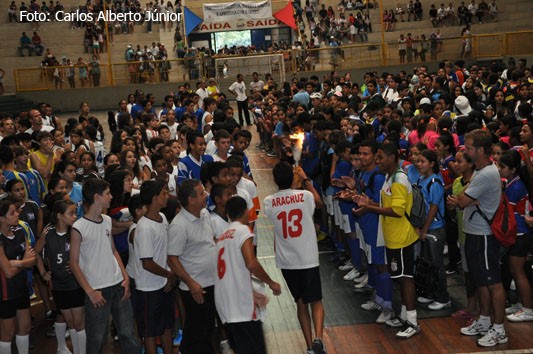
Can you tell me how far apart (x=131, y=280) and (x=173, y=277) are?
0.68m

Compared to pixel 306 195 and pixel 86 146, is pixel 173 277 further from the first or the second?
pixel 86 146

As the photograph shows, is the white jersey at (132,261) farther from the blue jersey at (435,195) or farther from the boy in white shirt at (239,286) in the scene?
the blue jersey at (435,195)

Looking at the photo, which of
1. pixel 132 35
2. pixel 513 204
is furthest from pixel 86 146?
pixel 132 35

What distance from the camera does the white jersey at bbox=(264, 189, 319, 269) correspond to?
6777 mm

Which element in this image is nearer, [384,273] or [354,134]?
[384,273]

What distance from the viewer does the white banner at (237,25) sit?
112ft

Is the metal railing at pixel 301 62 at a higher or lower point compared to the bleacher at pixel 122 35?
lower

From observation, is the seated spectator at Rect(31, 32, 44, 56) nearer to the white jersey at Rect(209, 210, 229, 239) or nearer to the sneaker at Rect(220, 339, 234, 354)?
the sneaker at Rect(220, 339, 234, 354)

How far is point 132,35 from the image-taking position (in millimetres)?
35875

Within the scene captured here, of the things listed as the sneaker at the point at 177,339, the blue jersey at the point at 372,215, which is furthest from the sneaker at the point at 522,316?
the sneaker at the point at 177,339

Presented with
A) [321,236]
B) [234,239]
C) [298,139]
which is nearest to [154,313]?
[234,239]

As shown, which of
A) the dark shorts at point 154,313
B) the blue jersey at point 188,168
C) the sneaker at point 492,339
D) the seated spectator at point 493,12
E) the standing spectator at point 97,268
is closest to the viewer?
the standing spectator at point 97,268

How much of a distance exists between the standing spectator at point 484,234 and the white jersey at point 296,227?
1.40 metres

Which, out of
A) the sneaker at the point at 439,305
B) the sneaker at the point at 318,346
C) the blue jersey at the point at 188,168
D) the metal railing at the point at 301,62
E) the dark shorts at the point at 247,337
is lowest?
the sneaker at the point at 439,305
